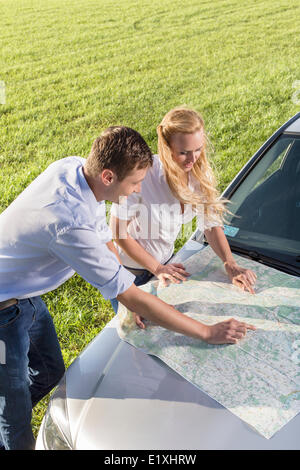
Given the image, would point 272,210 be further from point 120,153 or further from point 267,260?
point 120,153

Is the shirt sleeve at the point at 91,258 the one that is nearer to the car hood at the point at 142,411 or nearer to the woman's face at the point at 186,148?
the car hood at the point at 142,411

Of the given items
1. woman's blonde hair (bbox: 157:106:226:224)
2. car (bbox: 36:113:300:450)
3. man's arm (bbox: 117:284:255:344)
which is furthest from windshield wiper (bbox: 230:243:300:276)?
man's arm (bbox: 117:284:255:344)

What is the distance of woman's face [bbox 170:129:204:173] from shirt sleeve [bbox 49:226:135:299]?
2.16 ft

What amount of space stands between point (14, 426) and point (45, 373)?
1.41 feet

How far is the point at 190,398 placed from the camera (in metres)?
1.78

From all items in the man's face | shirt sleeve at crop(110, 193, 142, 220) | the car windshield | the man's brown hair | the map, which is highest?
the man's brown hair

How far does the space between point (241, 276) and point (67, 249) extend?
3.16 feet

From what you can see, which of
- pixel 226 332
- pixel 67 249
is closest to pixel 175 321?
pixel 226 332

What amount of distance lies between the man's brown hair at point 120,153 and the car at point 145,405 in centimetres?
80

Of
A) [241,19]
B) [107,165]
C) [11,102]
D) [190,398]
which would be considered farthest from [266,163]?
[241,19]

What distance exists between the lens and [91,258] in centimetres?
171

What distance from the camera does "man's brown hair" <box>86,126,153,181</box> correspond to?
171 cm

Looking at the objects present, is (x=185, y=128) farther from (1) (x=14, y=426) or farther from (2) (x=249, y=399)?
(1) (x=14, y=426)

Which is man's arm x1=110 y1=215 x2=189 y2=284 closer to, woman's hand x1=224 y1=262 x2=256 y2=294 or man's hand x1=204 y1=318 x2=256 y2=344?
woman's hand x1=224 y1=262 x2=256 y2=294
